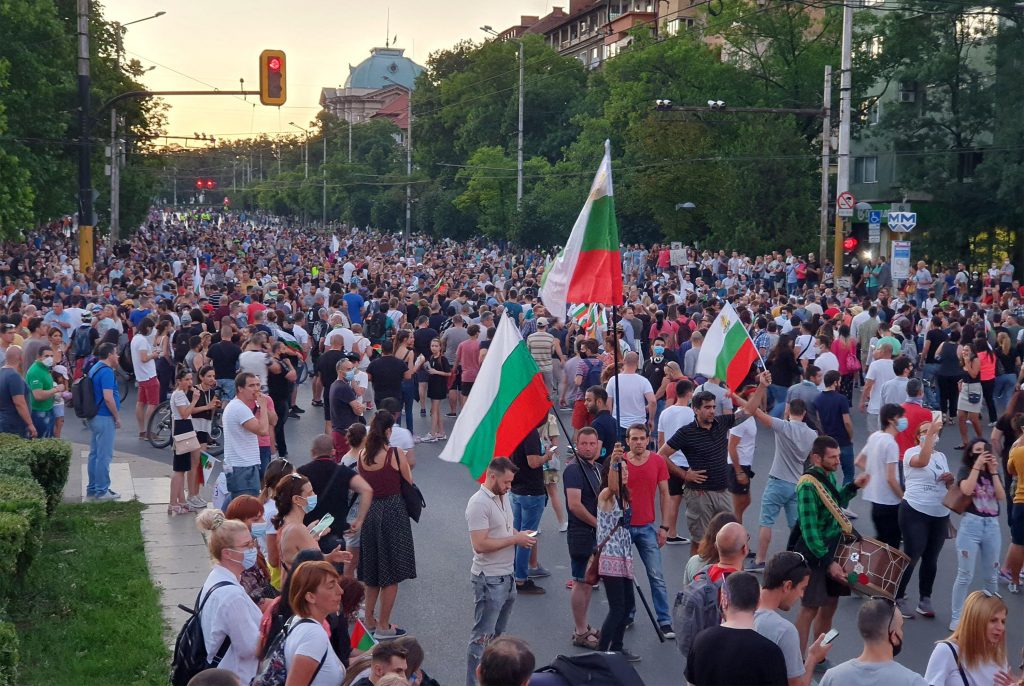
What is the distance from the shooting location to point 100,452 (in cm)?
1327

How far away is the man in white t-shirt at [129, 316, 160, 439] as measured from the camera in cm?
1650

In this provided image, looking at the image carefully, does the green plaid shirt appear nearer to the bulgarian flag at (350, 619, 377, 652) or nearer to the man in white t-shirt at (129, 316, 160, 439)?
the bulgarian flag at (350, 619, 377, 652)

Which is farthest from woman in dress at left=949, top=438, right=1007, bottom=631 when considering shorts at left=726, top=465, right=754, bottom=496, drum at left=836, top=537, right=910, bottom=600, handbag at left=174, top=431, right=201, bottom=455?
handbag at left=174, top=431, right=201, bottom=455

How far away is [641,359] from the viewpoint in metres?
22.0

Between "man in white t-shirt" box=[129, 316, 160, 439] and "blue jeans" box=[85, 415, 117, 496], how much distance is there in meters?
3.27

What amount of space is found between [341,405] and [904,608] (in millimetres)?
6642

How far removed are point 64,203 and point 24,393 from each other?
31611 millimetres

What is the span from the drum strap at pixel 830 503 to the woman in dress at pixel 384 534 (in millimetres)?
2935

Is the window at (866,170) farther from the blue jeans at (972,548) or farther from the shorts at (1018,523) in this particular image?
the blue jeans at (972,548)

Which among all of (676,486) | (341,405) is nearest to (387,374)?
(341,405)

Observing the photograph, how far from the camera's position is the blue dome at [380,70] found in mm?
184625

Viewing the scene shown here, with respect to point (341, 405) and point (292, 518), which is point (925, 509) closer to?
point (292, 518)

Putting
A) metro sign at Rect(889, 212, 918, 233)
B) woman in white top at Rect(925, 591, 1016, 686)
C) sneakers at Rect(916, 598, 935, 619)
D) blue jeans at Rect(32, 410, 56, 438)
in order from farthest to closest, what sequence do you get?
metro sign at Rect(889, 212, 918, 233) → blue jeans at Rect(32, 410, 56, 438) → sneakers at Rect(916, 598, 935, 619) → woman in white top at Rect(925, 591, 1016, 686)

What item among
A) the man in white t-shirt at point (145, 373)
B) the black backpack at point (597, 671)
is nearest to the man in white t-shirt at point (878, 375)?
the man in white t-shirt at point (145, 373)
